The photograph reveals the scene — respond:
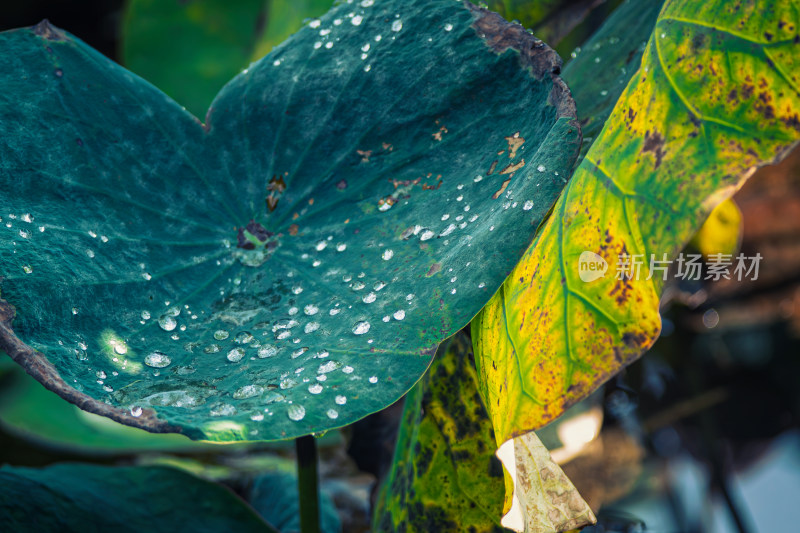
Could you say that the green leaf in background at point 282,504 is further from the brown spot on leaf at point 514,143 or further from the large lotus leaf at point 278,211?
the brown spot on leaf at point 514,143

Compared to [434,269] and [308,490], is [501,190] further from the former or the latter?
[308,490]

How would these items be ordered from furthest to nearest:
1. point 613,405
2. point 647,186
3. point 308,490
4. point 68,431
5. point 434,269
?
point 613,405, point 68,431, point 308,490, point 434,269, point 647,186

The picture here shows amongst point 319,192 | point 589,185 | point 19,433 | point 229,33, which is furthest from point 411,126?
point 19,433

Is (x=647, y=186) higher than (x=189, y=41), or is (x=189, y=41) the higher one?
(x=189, y=41)

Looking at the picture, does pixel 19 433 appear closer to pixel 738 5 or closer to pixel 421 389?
pixel 421 389

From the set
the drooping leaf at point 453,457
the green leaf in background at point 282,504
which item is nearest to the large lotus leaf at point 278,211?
the drooping leaf at point 453,457

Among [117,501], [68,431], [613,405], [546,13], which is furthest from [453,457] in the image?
[613,405]
